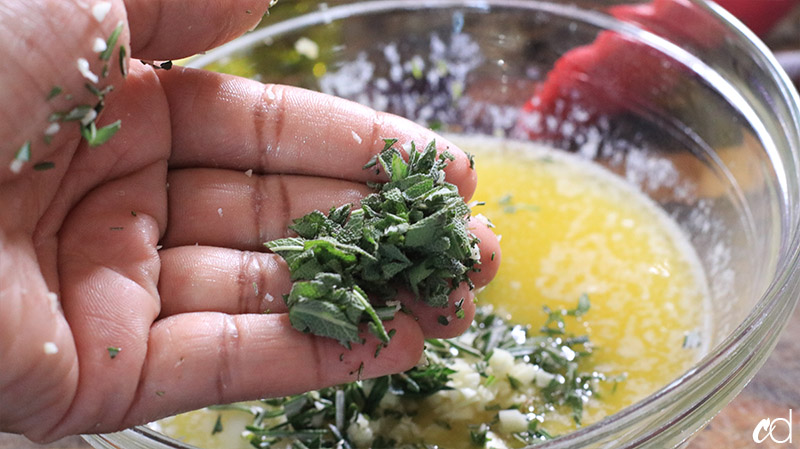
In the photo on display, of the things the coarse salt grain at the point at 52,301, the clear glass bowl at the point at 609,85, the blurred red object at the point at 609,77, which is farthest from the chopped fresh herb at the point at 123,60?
the blurred red object at the point at 609,77

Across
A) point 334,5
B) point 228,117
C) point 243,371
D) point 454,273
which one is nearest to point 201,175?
point 228,117

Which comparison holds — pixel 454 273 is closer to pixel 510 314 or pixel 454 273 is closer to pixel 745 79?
pixel 510 314

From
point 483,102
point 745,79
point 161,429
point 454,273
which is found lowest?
point 161,429

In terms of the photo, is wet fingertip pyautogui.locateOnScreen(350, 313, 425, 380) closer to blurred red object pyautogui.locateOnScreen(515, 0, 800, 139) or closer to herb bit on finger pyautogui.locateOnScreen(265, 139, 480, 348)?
herb bit on finger pyautogui.locateOnScreen(265, 139, 480, 348)

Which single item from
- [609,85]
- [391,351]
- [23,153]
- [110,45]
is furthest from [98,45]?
[609,85]

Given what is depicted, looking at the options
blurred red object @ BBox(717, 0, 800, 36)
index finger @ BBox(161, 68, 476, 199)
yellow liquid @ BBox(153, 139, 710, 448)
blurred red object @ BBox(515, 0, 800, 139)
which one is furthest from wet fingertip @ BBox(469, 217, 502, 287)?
blurred red object @ BBox(717, 0, 800, 36)

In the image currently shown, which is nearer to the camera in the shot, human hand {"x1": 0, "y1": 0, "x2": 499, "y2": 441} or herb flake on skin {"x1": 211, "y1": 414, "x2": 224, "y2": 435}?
human hand {"x1": 0, "y1": 0, "x2": 499, "y2": 441}
